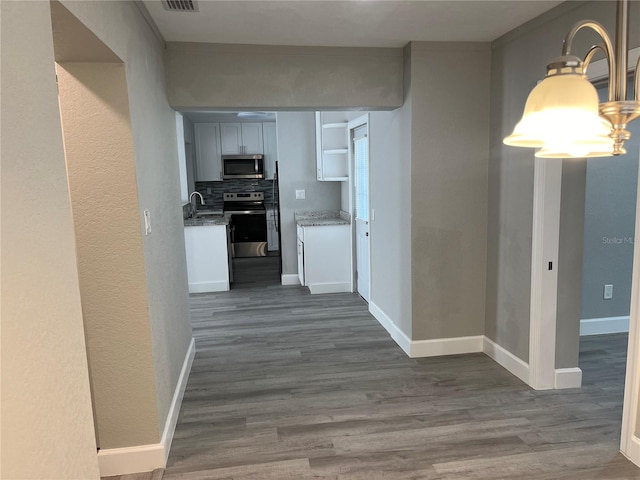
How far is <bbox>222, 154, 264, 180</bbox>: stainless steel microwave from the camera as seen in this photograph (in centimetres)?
788

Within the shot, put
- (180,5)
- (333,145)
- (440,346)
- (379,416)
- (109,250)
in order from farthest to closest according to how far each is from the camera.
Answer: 1. (333,145)
2. (440,346)
3. (379,416)
4. (180,5)
5. (109,250)

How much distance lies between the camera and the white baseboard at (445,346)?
11.5 ft

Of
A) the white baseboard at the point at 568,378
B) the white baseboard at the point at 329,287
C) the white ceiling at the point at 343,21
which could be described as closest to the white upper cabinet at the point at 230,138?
the white baseboard at the point at 329,287

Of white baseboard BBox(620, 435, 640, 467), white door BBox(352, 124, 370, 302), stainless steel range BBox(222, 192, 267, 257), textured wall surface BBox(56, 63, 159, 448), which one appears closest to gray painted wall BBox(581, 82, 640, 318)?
white baseboard BBox(620, 435, 640, 467)

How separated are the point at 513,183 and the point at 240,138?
18.9ft

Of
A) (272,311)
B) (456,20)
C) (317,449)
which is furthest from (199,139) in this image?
(317,449)

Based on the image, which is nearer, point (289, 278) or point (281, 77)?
point (281, 77)

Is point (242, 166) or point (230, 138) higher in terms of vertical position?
point (230, 138)

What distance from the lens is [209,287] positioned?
5.63 metres

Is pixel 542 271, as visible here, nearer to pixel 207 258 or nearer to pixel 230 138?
pixel 207 258

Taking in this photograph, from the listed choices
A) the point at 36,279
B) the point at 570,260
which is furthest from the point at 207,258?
the point at 36,279

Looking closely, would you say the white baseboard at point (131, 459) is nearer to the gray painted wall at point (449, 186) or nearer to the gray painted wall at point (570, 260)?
the gray painted wall at point (449, 186)

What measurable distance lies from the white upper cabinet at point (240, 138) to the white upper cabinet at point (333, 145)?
2.71 meters

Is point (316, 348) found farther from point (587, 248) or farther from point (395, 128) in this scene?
point (587, 248)
